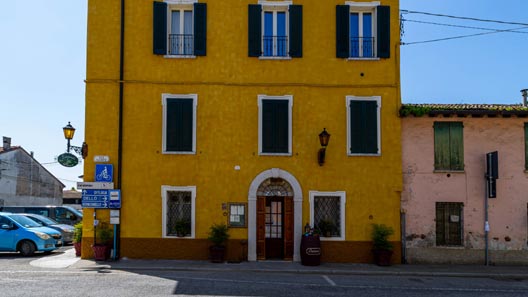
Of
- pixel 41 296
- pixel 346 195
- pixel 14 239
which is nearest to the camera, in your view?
pixel 41 296

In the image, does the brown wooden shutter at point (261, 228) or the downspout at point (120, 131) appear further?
the brown wooden shutter at point (261, 228)

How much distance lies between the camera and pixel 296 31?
16.6m

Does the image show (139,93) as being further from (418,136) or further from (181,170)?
(418,136)

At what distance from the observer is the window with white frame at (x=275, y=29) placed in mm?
16594

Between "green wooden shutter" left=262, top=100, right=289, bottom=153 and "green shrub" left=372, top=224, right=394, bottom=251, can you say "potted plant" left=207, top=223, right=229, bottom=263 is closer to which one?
"green wooden shutter" left=262, top=100, right=289, bottom=153

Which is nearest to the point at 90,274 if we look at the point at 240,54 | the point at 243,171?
the point at 243,171

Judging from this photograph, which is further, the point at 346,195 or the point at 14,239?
the point at 14,239

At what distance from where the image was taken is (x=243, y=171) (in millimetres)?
16312

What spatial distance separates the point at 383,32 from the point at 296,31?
2903mm

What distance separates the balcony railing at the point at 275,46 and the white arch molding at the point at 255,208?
3.90 metres

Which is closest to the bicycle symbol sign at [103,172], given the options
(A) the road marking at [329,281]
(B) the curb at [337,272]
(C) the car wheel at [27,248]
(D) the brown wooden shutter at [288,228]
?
(B) the curb at [337,272]

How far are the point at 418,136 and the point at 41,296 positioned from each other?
12188mm

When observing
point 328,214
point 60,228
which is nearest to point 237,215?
point 328,214

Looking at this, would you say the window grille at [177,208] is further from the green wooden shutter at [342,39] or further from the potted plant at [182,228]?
the green wooden shutter at [342,39]
